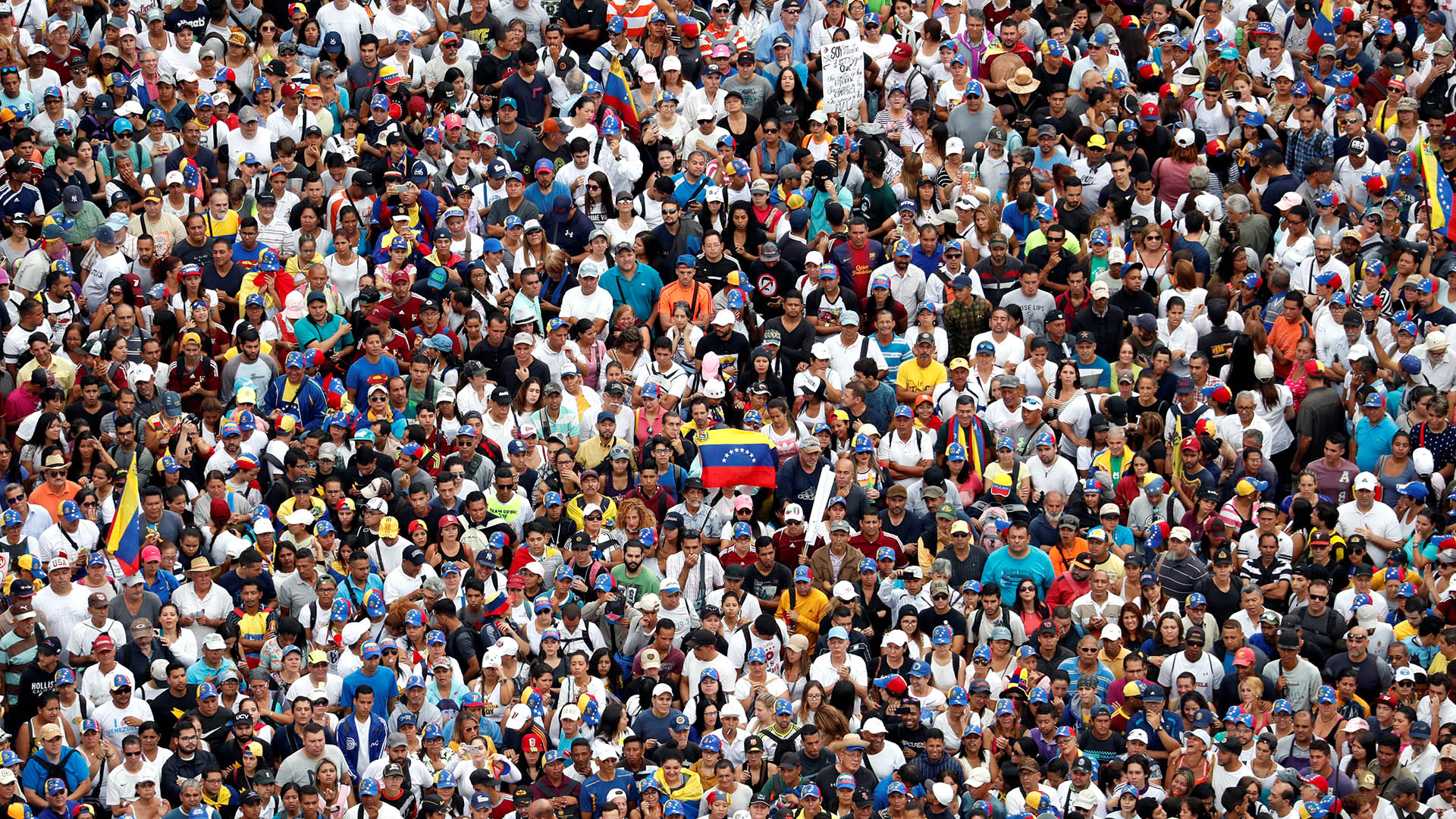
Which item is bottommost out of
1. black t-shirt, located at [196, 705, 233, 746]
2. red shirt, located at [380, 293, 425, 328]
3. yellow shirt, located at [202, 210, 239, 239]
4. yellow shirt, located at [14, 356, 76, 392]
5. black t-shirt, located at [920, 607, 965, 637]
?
black t-shirt, located at [196, 705, 233, 746]

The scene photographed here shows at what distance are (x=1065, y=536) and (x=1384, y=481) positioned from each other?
318 cm

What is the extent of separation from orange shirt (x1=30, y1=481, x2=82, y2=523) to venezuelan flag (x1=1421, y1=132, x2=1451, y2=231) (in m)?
13.4

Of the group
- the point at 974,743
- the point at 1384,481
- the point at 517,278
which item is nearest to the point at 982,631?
the point at 974,743

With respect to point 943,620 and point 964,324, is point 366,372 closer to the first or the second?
point 964,324

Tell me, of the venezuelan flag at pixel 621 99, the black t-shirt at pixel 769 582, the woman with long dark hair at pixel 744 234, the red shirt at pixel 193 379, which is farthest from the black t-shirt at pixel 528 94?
the black t-shirt at pixel 769 582

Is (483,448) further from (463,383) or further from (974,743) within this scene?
(974,743)

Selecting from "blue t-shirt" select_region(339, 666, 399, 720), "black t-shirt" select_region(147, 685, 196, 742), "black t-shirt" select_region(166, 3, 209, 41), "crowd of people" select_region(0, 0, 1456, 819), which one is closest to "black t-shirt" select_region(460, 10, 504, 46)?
"crowd of people" select_region(0, 0, 1456, 819)

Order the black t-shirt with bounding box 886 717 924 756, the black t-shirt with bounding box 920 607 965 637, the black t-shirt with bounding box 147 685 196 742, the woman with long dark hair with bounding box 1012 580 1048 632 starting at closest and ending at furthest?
the black t-shirt with bounding box 886 717 924 756
the black t-shirt with bounding box 147 685 196 742
the black t-shirt with bounding box 920 607 965 637
the woman with long dark hair with bounding box 1012 580 1048 632

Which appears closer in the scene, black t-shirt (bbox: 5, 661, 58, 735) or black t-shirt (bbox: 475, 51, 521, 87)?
black t-shirt (bbox: 5, 661, 58, 735)

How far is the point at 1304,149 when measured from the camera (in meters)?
26.2

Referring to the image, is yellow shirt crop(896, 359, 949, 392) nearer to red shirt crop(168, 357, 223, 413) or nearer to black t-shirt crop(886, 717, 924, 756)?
black t-shirt crop(886, 717, 924, 756)

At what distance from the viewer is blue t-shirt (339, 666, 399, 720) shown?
2092 centimetres

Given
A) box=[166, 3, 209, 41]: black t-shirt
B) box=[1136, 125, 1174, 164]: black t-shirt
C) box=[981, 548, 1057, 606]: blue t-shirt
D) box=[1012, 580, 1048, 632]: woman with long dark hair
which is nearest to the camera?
box=[1012, 580, 1048, 632]: woman with long dark hair

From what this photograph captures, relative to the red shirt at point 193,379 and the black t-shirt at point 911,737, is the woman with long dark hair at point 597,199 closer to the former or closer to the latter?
the red shirt at point 193,379
